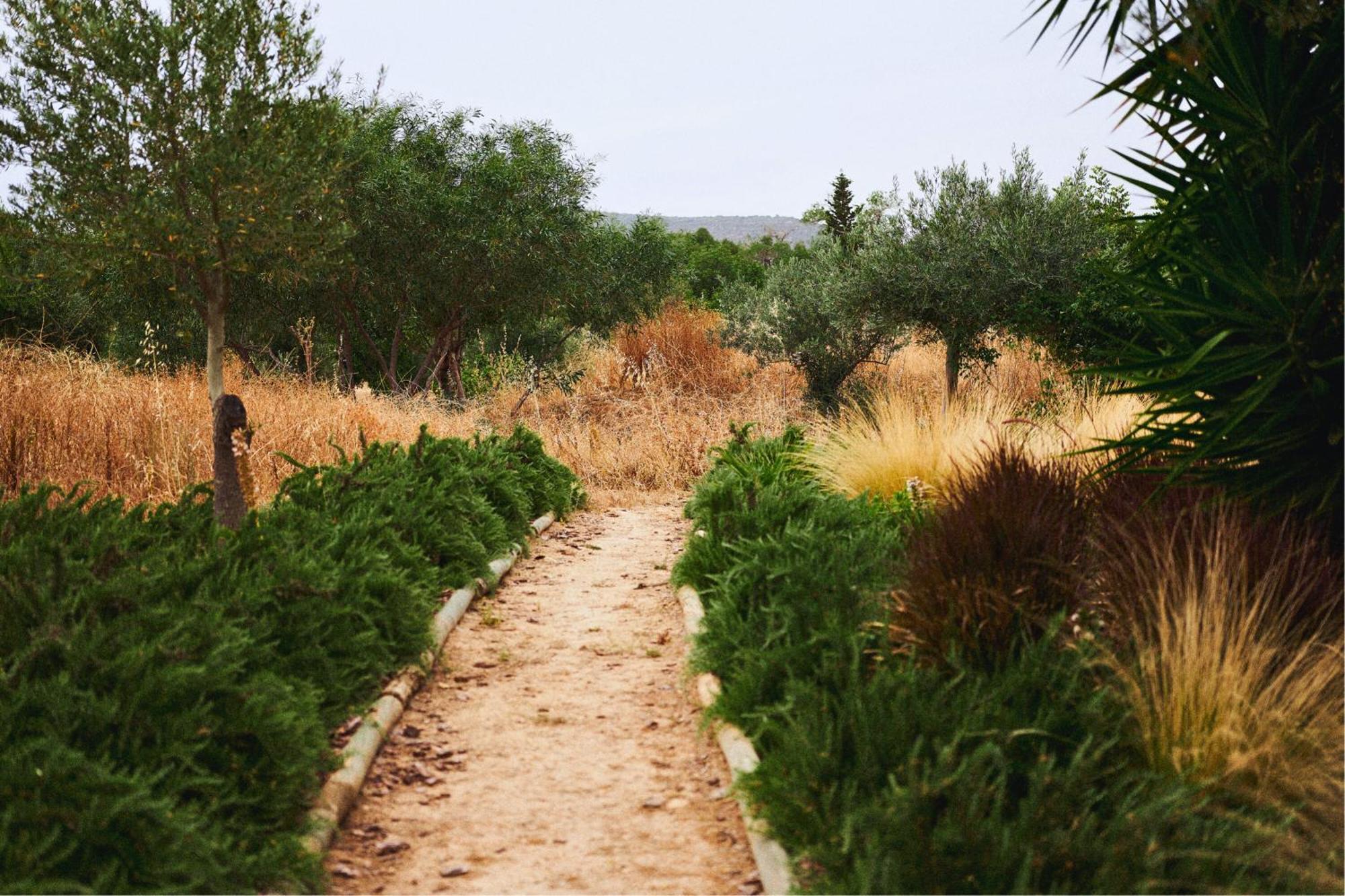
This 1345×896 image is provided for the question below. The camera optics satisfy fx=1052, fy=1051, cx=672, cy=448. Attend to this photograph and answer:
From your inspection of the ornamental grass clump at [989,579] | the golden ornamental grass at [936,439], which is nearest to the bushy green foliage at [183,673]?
the ornamental grass clump at [989,579]

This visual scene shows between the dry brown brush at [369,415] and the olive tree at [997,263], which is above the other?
the olive tree at [997,263]

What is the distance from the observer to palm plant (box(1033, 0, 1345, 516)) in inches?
172

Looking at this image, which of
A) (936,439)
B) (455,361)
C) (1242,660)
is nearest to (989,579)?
(1242,660)

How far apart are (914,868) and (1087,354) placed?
39.9 ft

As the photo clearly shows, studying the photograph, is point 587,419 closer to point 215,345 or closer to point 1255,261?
point 215,345

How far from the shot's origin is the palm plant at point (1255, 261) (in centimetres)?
437

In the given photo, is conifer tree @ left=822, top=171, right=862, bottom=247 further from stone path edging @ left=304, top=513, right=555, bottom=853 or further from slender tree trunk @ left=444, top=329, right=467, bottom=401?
stone path edging @ left=304, top=513, right=555, bottom=853

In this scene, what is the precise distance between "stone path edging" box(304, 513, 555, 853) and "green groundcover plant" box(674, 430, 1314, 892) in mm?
1467

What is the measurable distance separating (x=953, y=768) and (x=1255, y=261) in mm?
2842

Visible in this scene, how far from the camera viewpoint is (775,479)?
8219 millimetres

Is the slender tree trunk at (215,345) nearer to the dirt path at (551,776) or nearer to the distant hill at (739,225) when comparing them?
the dirt path at (551,776)

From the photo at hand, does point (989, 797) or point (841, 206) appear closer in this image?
point (989, 797)

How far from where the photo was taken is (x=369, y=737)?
177 inches

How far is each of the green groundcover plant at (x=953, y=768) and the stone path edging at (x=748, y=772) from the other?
6 centimetres
